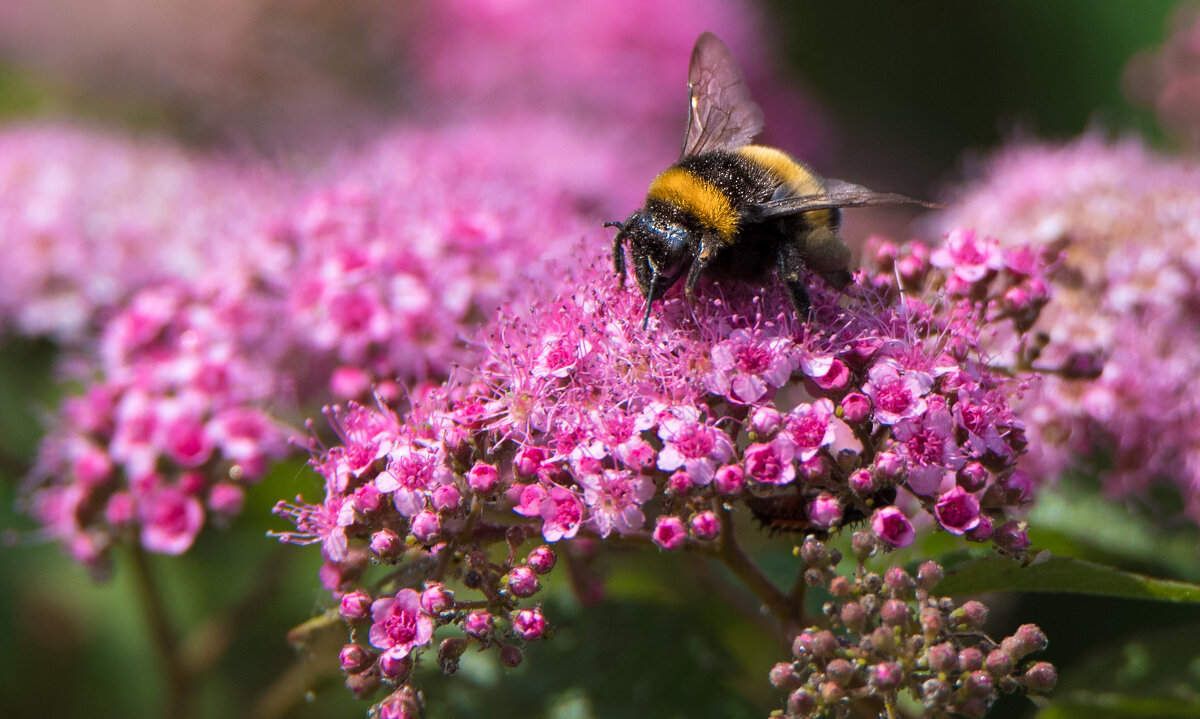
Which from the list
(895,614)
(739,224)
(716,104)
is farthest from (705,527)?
(716,104)

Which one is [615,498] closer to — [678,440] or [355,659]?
[678,440]

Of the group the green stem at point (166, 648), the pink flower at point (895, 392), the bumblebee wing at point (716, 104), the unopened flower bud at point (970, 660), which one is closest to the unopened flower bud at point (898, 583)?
the unopened flower bud at point (970, 660)

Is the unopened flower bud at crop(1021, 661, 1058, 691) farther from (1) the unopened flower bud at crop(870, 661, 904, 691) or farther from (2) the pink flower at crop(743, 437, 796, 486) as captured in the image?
(2) the pink flower at crop(743, 437, 796, 486)

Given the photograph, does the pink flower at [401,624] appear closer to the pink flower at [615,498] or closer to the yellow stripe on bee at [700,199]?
the pink flower at [615,498]

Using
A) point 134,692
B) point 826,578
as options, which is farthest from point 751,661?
point 134,692

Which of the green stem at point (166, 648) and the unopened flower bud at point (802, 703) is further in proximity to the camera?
the green stem at point (166, 648)
